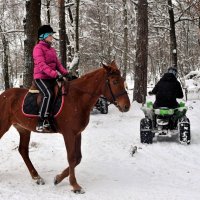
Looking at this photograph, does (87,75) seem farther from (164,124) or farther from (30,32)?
(30,32)

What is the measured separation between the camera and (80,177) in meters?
6.99

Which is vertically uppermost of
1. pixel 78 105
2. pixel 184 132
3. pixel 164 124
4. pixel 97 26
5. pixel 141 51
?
pixel 97 26

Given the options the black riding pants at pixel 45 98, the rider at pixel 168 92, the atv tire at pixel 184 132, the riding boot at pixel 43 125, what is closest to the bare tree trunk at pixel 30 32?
the rider at pixel 168 92

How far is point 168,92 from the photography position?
10.1 meters

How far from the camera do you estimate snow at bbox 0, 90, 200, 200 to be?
611 centimetres

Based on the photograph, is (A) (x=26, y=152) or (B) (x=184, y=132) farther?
(B) (x=184, y=132)

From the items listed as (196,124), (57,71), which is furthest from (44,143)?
(196,124)

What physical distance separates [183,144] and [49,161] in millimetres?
3451

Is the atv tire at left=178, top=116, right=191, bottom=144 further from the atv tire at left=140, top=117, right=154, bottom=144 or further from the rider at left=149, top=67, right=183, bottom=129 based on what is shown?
the atv tire at left=140, top=117, right=154, bottom=144

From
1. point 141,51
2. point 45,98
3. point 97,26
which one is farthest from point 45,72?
point 97,26

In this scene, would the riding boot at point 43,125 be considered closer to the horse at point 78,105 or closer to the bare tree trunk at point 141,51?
the horse at point 78,105

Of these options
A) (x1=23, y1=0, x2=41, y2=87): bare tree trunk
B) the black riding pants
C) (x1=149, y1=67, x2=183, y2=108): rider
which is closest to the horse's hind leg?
the black riding pants

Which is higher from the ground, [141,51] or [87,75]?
[141,51]

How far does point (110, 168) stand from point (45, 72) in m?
2.41
